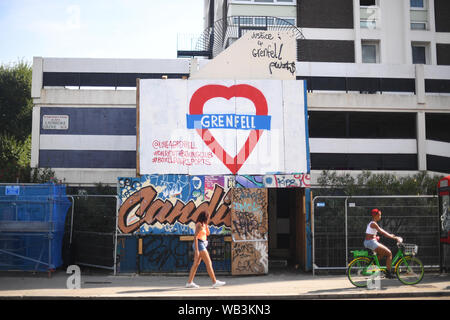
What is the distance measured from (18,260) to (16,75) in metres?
27.4

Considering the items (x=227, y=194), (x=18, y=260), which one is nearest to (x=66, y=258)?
(x=18, y=260)

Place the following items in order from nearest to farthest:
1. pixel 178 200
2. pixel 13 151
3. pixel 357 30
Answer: pixel 178 200
pixel 357 30
pixel 13 151

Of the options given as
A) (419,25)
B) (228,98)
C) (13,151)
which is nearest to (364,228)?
(228,98)

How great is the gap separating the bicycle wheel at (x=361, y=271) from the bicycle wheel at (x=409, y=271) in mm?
690

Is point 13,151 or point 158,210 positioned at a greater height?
point 13,151

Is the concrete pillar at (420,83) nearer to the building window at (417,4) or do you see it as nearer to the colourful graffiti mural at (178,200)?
the building window at (417,4)

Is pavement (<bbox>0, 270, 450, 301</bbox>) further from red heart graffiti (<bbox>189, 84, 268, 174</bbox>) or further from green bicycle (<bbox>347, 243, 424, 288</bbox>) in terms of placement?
red heart graffiti (<bbox>189, 84, 268, 174</bbox>)

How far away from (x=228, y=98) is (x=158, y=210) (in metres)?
4.19

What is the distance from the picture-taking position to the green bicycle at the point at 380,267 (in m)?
10.3

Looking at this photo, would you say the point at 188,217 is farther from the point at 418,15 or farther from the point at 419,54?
the point at 418,15

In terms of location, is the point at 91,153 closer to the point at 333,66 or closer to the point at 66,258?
the point at 66,258

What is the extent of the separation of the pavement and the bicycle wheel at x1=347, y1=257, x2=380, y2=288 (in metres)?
0.19

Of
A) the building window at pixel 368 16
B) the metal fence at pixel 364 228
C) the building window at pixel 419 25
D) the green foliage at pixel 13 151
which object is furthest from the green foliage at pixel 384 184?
the green foliage at pixel 13 151

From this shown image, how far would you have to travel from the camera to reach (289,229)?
1595cm
